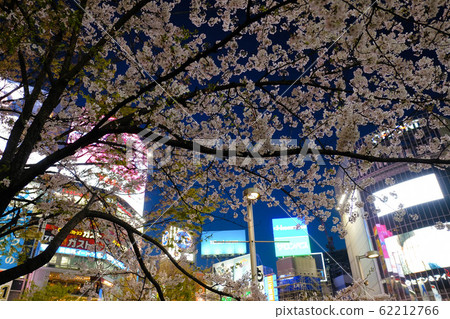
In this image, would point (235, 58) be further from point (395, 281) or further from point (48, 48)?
point (395, 281)

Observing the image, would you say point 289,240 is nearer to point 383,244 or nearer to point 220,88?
point 383,244

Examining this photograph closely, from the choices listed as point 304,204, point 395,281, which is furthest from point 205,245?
point 304,204

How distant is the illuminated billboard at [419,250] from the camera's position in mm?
34938

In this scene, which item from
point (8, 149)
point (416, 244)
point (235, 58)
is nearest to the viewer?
point (8, 149)

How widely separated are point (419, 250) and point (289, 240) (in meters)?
21.3

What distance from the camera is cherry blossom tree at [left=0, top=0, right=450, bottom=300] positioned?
149 inches

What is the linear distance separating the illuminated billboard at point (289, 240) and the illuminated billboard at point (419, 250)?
1841cm

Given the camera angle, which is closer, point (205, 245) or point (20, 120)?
point (20, 120)

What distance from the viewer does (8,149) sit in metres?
4.13

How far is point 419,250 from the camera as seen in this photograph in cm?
3728

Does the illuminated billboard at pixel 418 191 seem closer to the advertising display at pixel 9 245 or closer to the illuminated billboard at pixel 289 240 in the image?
the illuminated billboard at pixel 289 240

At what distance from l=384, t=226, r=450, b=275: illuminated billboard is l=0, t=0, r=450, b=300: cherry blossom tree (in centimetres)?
3807
